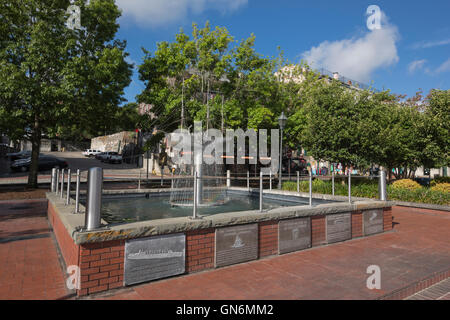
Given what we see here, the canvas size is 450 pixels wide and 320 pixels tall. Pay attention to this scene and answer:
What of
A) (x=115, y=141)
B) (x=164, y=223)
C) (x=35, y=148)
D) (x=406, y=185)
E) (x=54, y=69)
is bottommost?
(x=164, y=223)

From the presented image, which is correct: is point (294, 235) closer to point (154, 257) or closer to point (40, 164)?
point (154, 257)

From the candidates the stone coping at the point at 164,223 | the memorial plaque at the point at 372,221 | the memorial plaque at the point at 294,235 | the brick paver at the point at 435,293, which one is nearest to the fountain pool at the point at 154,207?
the memorial plaque at the point at 294,235

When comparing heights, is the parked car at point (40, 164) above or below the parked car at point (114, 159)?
below

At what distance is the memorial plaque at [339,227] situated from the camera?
6.12m

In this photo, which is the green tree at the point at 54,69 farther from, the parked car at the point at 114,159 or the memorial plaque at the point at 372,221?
the parked car at the point at 114,159

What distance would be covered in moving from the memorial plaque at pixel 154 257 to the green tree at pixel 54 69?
1143cm

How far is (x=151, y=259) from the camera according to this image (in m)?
3.94

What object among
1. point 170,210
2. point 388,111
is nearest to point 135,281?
point 170,210

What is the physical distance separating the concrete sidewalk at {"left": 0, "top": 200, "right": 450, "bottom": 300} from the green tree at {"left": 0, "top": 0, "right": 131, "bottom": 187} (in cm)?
791

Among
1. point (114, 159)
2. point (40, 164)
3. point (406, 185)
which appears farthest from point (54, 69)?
point (114, 159)

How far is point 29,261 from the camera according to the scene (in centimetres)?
476

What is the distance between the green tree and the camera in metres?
12.3

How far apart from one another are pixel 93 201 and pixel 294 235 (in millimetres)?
3849

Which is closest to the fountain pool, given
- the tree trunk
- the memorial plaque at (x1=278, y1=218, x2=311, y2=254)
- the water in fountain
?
the water in fountain
